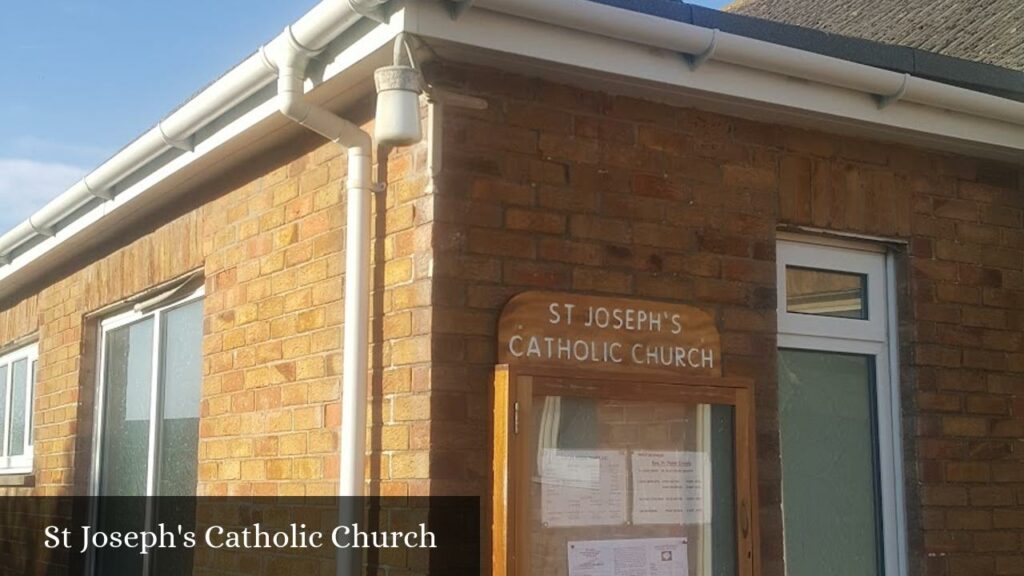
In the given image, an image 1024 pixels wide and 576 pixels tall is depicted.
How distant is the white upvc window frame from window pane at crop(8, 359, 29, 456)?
5.22 ft

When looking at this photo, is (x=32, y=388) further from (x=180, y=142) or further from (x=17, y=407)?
(x=180, y=142)

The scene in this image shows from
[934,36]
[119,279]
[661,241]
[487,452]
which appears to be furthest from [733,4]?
[487,452]

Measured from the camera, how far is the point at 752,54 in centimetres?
451

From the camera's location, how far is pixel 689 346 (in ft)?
15.3

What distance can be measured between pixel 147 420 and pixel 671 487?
312 cm

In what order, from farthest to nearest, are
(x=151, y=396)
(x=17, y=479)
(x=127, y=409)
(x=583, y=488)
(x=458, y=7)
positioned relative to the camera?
(x=17, y=479) < (x=127, y=409) < (x=151, y=396) < (x=583, y=488) < (x=458, y=7)

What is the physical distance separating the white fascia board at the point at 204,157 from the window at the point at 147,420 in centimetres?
48

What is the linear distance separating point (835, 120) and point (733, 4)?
19.3ft

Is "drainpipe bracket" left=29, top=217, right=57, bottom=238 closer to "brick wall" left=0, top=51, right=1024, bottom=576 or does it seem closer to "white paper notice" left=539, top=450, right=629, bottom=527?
"brick wall" left=0, top=51, right=1024, bottom=576

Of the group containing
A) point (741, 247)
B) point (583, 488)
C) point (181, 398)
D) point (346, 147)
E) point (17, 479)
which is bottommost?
point (583, 488)

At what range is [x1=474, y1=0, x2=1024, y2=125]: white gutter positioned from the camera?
4.15 m

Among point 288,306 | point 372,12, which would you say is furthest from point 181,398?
point 372,12

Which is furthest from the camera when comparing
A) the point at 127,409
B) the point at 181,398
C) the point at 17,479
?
the point at 17,479

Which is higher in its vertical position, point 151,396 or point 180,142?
point 180,142
